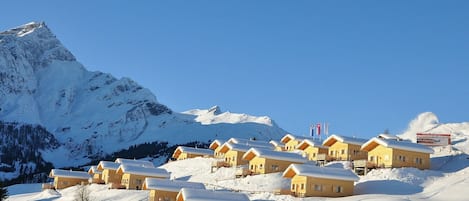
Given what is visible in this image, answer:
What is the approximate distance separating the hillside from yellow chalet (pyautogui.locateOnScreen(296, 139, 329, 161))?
9.00 m

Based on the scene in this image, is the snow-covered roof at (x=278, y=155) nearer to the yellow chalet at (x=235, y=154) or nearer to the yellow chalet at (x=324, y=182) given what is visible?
the yellow chalet at (x=235, y=154)

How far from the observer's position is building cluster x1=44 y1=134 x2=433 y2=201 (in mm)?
60562

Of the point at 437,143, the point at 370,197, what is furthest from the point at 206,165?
the point at 370,197

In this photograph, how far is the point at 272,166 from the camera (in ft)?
242

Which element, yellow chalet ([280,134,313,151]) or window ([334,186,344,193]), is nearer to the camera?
window ([334,186,344,193])

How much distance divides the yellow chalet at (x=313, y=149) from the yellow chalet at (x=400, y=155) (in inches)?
493

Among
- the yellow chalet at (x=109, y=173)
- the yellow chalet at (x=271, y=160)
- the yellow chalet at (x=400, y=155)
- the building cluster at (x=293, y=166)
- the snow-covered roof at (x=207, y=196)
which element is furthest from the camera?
the yellow chalet at (x=109, y=173)

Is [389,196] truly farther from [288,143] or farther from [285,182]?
[288,143]

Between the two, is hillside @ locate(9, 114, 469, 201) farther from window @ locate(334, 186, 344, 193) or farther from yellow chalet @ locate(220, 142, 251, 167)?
yellow chalet @ locate(220, 142, 251, 167)

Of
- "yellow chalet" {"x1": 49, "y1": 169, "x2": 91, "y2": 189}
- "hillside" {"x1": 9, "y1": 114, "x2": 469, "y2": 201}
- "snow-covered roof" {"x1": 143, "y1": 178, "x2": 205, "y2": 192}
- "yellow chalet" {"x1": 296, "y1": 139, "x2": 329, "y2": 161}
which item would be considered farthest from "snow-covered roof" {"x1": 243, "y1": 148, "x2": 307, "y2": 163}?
"yellow chalet" {"x1": 49, "y1": 169, "x2": 91, "y2": 189}

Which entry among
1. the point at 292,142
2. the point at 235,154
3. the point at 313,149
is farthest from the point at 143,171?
the point at 292,142

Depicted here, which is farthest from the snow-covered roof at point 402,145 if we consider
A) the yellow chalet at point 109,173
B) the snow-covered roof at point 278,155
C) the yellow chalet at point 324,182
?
the yellow chalet at point 109,173

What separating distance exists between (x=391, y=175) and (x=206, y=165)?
30924 millimetres

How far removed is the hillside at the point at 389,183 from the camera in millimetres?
58181
